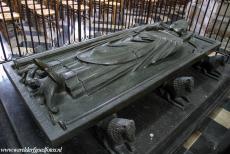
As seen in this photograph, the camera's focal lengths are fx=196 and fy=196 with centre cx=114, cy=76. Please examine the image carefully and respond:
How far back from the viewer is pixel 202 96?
185 centimetres

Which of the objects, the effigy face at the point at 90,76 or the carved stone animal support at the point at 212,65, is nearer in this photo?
the effigy face at the point at 90,76

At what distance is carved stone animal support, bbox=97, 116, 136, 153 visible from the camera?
1.12 meters

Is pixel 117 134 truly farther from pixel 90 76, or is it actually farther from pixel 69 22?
pixel 69 22

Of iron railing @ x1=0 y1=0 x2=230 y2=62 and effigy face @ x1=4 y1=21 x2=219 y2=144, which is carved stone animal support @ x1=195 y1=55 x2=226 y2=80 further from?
iron railing @ x1=0 y1=0 x2=230 y2=62

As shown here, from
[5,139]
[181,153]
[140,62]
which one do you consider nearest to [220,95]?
[181,153]

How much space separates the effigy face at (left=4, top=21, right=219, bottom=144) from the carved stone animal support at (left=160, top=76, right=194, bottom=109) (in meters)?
0.11

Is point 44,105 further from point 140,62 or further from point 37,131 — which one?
point 140,62

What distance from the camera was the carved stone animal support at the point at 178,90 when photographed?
1.56 meters

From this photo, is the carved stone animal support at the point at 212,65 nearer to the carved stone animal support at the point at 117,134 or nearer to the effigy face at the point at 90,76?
the effigy face at the point at 90,76

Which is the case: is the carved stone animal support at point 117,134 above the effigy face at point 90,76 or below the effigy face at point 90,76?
below

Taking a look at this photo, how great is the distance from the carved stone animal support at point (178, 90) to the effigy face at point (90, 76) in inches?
4.3

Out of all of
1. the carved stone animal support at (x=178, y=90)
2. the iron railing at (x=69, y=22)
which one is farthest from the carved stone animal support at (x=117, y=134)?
the iron railing at (x=69, y=22)

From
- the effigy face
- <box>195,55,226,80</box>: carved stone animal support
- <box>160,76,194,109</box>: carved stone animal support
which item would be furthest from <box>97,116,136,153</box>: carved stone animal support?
<box>195,55,226,80</box>: carved stone animal support

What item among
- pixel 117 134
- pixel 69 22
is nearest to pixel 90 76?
pixel 117 134
